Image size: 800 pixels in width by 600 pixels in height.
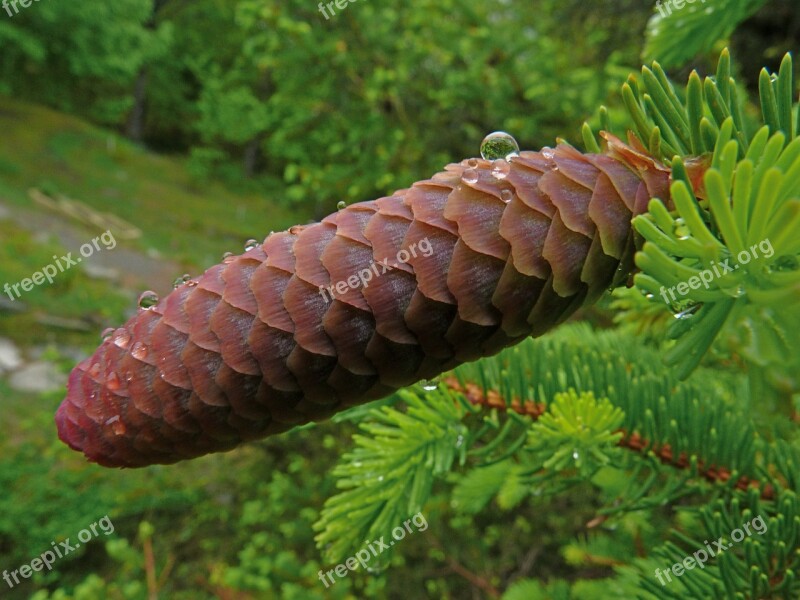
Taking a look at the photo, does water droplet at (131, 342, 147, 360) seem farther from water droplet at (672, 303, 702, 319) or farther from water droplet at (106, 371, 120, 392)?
water droplet at (672, 303, 702, 319)

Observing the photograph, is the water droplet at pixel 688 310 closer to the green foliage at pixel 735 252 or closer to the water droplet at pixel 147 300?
the green foliage at pixel 735 252

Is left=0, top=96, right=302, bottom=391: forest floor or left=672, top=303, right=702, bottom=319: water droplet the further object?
left=0, top=96, right=302, bottom=391: forest floor

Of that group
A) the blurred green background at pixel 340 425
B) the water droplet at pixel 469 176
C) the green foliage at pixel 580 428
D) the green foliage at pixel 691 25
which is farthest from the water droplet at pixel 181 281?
the blurred green background at pixel 340 425

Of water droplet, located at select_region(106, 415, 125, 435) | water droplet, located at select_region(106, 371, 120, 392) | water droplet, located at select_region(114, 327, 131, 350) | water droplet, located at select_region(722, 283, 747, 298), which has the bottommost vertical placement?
water droplet, located at select_region(722, 283, 747, 298)

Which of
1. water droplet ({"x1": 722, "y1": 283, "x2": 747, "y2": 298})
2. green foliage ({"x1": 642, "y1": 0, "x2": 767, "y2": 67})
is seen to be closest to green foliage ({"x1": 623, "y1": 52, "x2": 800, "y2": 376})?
water droplet ({"x1": 722, "y1": 283, "x2": 747, "y2": 298})

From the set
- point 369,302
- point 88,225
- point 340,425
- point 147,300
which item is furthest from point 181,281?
point 88,225
